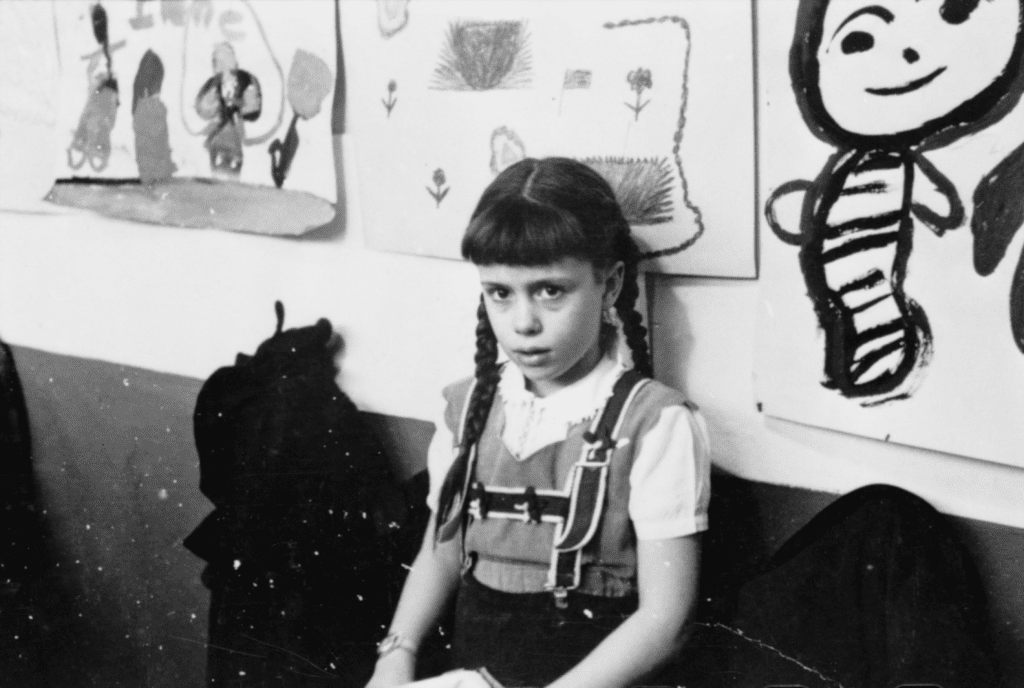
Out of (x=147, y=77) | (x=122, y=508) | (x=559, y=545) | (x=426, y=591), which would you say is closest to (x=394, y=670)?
(x=426, y=591)

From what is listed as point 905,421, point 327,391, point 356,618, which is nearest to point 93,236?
point 327,391

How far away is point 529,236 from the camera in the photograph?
2.88ft

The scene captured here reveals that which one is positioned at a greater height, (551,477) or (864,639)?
(551,477)

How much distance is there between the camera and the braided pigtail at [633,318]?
0.96 meters

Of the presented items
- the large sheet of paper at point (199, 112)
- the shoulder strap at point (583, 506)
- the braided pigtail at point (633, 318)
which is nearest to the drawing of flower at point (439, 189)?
the large sheet of paper at point (199, 112)

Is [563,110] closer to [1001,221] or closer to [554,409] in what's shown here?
[554,409]

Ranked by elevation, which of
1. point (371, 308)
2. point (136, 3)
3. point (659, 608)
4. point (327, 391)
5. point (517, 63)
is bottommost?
point (659, 608)

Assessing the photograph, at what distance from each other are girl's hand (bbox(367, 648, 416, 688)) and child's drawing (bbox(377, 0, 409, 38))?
2.20ft

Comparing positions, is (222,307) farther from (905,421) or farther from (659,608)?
(905,421)

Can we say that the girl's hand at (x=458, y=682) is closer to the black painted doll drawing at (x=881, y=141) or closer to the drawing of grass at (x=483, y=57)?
the black painted doll drawing at (x=881, y=141)

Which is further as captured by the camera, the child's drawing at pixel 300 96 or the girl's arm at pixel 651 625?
the child's drawing at pixel 300 96

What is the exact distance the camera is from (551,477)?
92cm

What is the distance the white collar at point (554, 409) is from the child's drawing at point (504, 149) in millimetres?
245

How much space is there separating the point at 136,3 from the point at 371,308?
1.77ft
